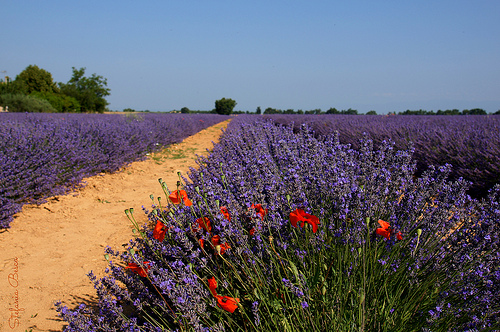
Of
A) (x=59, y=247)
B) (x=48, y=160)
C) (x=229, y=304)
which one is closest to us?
(x=229, y=304)

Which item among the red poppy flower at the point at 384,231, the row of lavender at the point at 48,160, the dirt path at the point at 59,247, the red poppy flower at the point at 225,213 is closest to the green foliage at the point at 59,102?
the row of lavender at the point at 48,160

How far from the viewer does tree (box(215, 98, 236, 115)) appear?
66800 mm

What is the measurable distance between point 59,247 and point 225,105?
65.3 metres

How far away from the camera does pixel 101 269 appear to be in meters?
2.76

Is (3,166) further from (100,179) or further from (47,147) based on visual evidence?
(100,179)

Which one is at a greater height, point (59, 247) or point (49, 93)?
point (49, 93)

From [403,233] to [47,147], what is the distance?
520 cm

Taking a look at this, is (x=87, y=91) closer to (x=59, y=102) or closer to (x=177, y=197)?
(x=59, y=102)

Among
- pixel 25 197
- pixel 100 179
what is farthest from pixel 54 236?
pixel 100 179

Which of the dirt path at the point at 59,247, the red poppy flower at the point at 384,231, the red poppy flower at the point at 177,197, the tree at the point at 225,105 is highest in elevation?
the tree at the point at 225,105

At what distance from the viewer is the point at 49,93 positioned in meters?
35.5

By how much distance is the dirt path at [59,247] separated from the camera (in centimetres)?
228

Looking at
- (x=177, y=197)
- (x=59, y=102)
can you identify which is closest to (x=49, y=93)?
(x=59, y=102)

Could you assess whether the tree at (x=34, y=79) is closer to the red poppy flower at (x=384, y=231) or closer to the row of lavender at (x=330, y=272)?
→ the row of lavender at (x=330, y=272)
